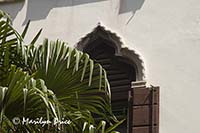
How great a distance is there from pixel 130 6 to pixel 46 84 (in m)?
2.80

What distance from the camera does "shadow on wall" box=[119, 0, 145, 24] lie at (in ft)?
25.0

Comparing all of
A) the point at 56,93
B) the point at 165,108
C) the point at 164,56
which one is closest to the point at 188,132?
the point at 165,108

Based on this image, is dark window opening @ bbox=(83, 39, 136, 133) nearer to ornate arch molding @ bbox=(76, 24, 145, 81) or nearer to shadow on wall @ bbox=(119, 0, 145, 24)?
ornate arch molding @ bbox=(76, 24, 145, 81)

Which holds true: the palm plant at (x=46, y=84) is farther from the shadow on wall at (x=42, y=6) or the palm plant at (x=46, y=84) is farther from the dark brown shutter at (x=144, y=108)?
the shadow on wall at (x=42, y=6)

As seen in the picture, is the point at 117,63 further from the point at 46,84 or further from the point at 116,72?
the point at 46,84

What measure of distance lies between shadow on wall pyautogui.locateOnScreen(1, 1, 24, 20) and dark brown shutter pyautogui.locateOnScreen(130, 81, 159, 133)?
2.06 metres

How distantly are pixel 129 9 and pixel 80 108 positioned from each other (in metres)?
2.63

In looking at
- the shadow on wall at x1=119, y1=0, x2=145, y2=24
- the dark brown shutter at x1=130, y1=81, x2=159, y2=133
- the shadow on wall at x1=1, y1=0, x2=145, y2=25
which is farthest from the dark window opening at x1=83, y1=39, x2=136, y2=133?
the shadow on wall at x1=1, y1=0, x2=145, y2=25

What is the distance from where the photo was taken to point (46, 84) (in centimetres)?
512

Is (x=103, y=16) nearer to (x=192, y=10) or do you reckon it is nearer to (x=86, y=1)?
(x=86, y=1)

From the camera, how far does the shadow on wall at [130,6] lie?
762 cm

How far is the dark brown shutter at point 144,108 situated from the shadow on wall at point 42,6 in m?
1.56

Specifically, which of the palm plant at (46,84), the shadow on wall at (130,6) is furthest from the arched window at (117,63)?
the palm plant at (46,84)

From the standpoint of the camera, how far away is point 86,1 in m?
7.99
